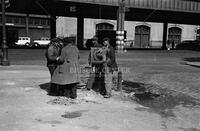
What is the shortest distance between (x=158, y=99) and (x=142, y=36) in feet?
156

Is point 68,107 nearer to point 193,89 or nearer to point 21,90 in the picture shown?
point 21,90

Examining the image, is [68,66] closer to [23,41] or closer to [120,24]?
[120,24]

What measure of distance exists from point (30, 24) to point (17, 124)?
47.3 metres

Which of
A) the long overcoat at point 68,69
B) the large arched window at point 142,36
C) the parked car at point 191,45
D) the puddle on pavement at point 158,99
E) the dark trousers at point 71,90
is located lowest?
the puddle on pavement at point 158,99

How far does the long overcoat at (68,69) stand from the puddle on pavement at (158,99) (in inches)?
78.0

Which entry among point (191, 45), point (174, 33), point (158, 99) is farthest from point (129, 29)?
point (158, 99)

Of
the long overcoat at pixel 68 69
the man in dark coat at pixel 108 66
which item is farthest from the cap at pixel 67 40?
the man in dark coat at pixel 108 66

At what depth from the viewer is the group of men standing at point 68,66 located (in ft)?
22.8

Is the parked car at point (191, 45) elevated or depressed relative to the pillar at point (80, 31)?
depressed

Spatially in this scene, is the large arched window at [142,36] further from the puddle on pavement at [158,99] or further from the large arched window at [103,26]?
the puddle on pavement at [158,99]

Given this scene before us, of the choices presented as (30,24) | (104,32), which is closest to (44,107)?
(104,32)

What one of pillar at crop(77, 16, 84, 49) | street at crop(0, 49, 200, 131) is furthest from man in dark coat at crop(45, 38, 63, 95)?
pillar at crop(77, 16, 84, 49)

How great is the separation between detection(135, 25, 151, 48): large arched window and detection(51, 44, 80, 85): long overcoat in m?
48.0

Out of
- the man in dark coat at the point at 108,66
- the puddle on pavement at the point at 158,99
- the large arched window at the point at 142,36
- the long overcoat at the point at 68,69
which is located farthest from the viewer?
the large arched window at the point at 142,36
